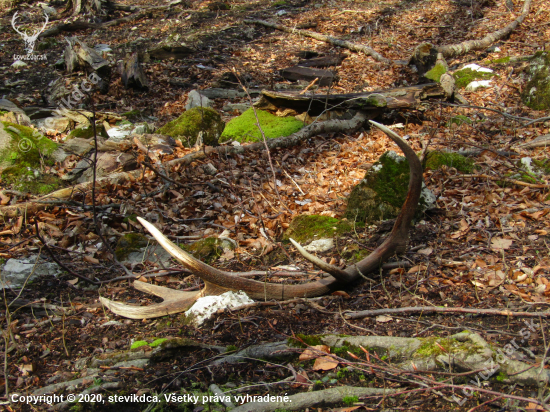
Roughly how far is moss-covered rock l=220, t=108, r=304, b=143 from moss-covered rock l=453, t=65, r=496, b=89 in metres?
4.11

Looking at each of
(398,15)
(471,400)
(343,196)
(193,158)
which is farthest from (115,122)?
(398,15)

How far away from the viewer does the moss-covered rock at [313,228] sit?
14.0ft

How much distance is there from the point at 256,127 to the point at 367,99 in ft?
7.25

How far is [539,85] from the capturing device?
7156mm

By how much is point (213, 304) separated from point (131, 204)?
274cm

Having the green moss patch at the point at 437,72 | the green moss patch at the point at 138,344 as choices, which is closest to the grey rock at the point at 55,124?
the green moss patch at the point at 138,344

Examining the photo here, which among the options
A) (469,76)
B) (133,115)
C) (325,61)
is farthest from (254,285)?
(325,61)

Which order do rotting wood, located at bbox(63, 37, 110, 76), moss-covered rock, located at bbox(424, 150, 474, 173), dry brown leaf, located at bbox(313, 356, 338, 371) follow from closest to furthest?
1. dry brown leaf, located at bbox(313, 356, 338, 371)
2. moss-covered rock, located at bbox(424, 150, 474, 173)
3. rotting wood, located at bbox(63, 37, 110, 76)

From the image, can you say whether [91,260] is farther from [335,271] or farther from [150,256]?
[335,271]

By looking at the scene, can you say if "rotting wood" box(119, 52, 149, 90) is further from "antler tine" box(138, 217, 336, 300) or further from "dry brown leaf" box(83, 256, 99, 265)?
"antler tine" box(138, 217, 336, 300)

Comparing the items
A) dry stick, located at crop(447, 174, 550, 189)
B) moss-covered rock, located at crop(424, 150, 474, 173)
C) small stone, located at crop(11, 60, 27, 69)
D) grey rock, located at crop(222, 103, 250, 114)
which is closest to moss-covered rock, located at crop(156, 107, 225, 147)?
grey rock, located at crop(222, 103, 250, 114)

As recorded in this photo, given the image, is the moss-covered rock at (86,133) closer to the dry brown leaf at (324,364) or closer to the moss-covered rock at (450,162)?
the moss-covered rock at (450,162)

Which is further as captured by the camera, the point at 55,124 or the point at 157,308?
the point at 55,124

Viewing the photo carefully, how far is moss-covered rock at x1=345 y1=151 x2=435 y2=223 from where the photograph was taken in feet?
14.0
